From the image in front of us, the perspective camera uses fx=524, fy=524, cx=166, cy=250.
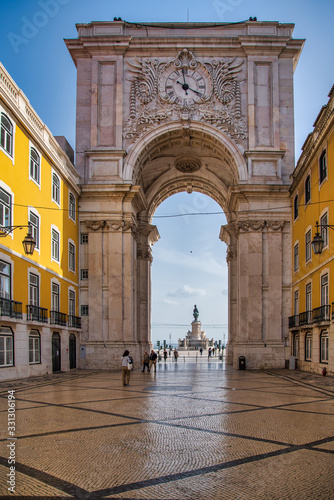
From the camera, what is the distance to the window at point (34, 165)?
24.7 metres

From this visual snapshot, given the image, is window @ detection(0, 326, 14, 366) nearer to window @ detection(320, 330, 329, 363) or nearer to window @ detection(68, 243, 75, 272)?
window @ detection(68, 243, 75, 272)

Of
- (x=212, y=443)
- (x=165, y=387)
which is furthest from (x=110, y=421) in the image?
(x=165, y=387)

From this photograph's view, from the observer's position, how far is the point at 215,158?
41031 millimetres

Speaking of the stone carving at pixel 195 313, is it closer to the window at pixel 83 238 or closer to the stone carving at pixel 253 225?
the stone carving at pixel 253 225

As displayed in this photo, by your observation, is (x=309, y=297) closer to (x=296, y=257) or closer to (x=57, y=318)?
(x=296, y=257)

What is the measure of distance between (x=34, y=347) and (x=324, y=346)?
13.7 meters

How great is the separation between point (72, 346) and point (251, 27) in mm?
24143

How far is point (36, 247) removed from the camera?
25156 millimetres

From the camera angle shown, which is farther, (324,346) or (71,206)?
(71,206)

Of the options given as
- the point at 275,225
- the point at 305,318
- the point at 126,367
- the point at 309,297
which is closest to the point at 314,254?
the point at 309,297

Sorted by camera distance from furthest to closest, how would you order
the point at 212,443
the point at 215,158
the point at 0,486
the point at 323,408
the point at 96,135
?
the point at 215,158, the point at 96,135, the point at 323,408, the point at 212,443, the point at 0,486

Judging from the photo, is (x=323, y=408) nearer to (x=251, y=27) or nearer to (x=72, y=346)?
(x=72, y=346)

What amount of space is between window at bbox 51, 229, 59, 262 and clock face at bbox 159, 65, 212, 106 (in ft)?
42.7

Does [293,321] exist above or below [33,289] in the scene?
below
